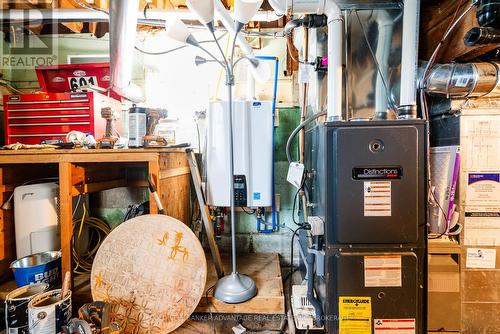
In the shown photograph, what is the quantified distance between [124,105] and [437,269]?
96.0 inches

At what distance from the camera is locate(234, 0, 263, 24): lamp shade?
992 mm

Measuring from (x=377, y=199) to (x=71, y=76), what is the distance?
7.14 ft

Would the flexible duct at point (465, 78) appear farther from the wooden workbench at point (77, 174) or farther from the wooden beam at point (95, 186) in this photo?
the wooden beam at point (95, 186)

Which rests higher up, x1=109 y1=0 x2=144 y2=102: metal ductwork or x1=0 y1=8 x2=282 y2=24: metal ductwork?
x1=0 y1=8 x2=282 y2=24: metal ductwork

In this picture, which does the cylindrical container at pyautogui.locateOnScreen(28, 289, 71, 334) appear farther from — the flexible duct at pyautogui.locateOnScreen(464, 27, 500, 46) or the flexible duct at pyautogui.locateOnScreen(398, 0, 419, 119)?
the flexible duct at pyautogui.locateOnScreen(464, 27, 500, 46)

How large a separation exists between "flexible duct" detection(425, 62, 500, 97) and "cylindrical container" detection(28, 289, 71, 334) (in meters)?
2.14

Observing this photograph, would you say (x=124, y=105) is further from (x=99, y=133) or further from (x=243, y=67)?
(x=243, y=67)

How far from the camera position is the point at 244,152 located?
5.20 ft

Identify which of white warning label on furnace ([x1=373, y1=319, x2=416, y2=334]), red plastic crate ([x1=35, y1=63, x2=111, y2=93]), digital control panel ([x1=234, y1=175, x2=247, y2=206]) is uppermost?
red plastic crate ([x1=35, y1=63, x2=111, y2=93])

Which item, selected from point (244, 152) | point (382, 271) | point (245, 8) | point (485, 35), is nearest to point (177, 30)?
point (245, 8)

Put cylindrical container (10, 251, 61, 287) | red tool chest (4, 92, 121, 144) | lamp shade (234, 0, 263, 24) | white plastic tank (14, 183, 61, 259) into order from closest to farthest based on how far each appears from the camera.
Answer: lamp shade (234, 0, 263, 24) → cylindrical container (10, 251, 61, 287) → white plastic tank (14, 183, 61, 259) → red tool chest (4, 92, 121, 144)

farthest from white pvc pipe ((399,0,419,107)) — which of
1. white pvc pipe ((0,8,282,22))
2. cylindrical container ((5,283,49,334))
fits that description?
cylindrical container ((5,283,49,334))

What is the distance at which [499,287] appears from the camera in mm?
1321

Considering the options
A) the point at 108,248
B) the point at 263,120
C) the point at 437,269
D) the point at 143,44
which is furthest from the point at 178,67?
the point at 437,269
